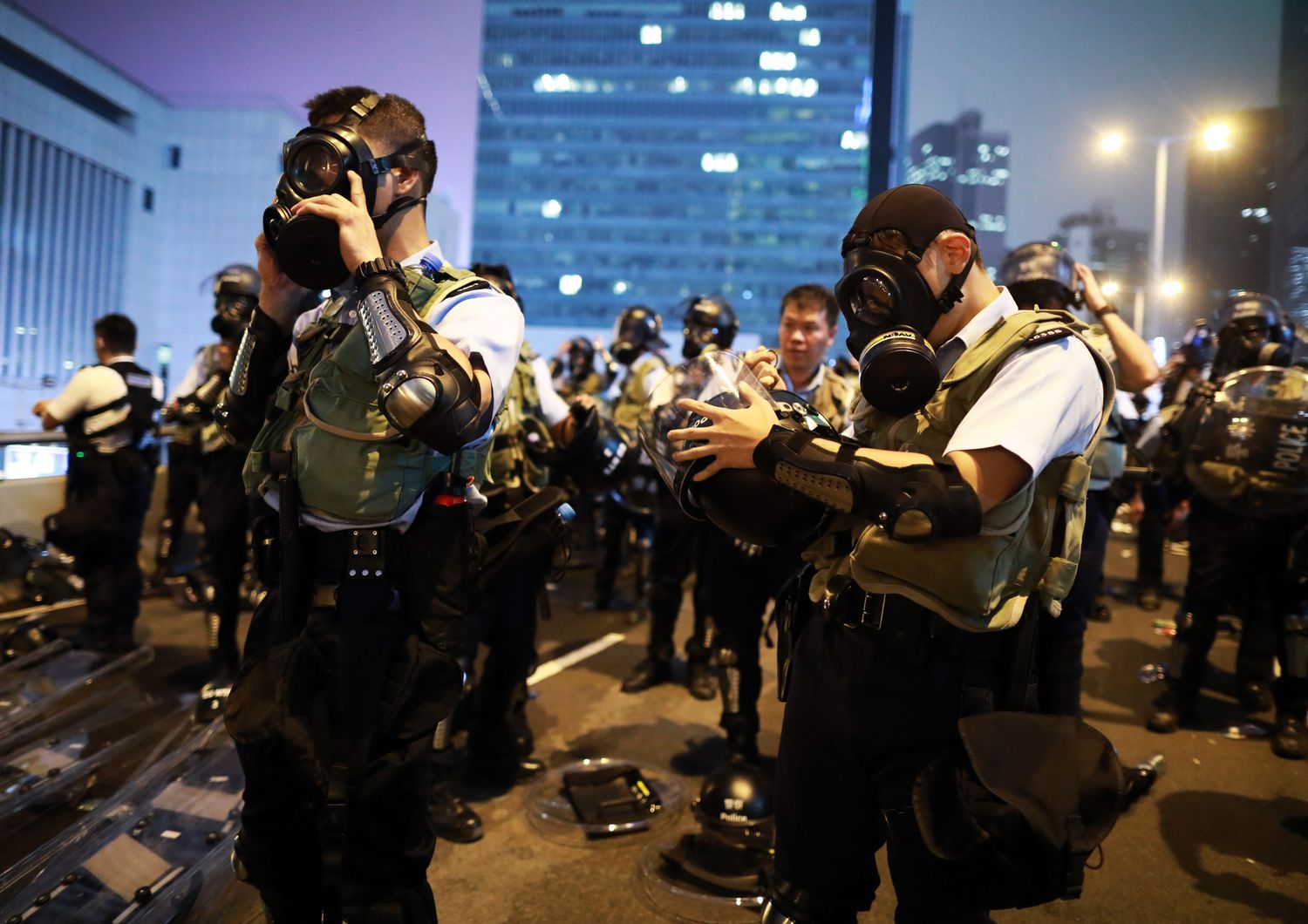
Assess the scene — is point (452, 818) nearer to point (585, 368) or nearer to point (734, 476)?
point (734, 476)

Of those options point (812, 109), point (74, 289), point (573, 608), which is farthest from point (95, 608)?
point (812, 109)

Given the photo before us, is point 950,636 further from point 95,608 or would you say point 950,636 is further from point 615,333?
point 615,333

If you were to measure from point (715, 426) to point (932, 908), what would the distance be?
1.10m

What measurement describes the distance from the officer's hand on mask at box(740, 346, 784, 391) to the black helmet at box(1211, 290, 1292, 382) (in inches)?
166

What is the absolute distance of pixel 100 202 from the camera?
3138 centimetres

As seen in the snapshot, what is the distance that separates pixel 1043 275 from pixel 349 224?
3.22m

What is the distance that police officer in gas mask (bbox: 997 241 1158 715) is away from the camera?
3.34 meters

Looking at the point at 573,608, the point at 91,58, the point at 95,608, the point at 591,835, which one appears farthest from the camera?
the point at 91,58

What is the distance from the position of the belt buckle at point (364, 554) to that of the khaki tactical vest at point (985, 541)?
1.07m

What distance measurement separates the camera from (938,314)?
1907mm

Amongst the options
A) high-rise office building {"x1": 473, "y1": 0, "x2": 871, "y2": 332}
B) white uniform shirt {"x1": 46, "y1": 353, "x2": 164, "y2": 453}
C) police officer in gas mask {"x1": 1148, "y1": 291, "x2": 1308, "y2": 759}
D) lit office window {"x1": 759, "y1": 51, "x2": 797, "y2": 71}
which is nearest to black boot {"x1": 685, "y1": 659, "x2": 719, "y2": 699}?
police officer in gas mask {"x1": 1148, "y1": 291, "x2": 1308, "y2": 759}

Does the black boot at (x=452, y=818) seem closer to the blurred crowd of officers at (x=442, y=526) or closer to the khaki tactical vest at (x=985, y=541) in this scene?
the blurred crowd of officers at (x=442, y=526)

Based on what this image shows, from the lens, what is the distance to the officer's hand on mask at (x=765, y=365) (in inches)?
88.4

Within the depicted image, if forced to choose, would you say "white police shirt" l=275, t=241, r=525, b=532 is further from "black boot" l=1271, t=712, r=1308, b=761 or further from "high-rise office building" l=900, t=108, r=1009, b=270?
"high-rise office building" l=900, t=108, r=1009, b=270
